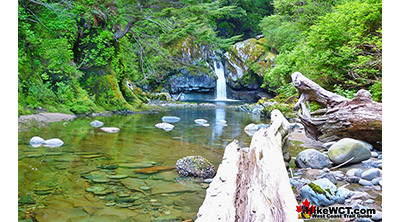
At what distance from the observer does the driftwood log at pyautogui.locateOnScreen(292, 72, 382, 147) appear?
482 cm

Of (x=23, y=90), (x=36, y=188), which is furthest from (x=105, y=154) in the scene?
(x=23, y=90)

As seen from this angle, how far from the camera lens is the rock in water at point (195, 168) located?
11.6ft

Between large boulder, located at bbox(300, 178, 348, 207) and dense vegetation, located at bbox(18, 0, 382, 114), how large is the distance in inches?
185

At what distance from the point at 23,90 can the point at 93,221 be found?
22.7 feet

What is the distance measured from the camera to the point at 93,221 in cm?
227

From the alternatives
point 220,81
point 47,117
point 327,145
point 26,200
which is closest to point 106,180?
point 26,200

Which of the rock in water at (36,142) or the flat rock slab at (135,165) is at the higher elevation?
the rock in water at (36,142)

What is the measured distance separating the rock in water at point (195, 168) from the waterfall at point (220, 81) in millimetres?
21427

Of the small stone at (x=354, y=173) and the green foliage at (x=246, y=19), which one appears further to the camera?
the green foliage at (x=246, y=19)

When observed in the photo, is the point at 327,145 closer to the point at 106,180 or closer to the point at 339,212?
the point at 339,212

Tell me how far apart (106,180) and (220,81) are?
2222 centimetres

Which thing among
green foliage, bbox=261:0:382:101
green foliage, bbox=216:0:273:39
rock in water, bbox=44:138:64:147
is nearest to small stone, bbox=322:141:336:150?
green foliage, bbox=261:0:382:101

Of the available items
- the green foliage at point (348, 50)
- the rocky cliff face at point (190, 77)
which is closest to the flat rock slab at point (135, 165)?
the green foliage at point (348, 50)

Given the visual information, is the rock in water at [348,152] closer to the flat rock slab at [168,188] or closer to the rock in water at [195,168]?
the rock in water at [195,168]
